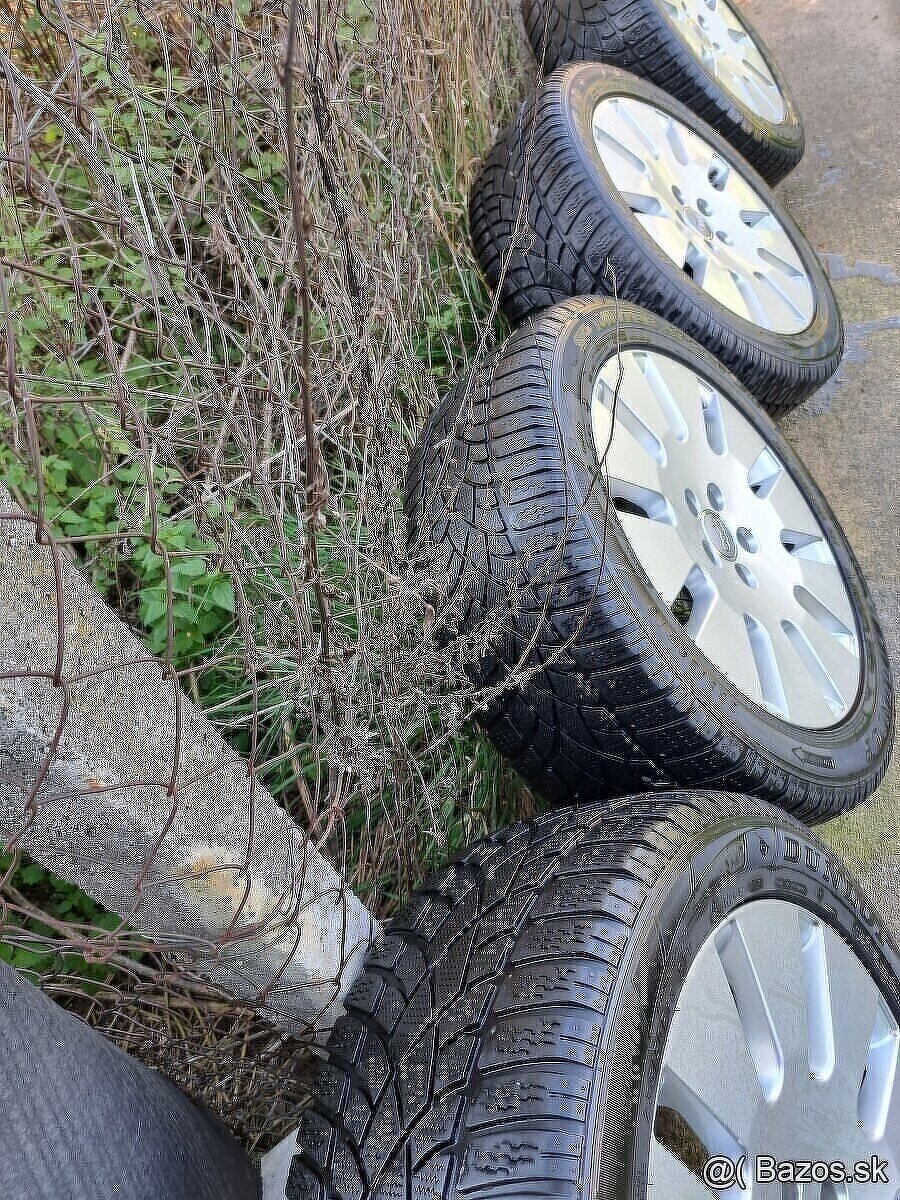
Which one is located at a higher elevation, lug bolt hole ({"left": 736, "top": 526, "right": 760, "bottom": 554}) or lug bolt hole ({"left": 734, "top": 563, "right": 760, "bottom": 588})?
lug bolt hole ({"left": 736, "top": 526, "right": 760, "bottom": 554})

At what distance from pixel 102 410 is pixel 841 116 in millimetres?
3640

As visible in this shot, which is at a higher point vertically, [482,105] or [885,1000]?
[482,105]

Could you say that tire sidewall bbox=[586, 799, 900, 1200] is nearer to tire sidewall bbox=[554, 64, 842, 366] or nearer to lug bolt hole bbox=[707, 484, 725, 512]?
lug bolt hole bbox=[707, 484, 725, 512]

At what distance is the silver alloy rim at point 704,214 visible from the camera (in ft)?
8.00

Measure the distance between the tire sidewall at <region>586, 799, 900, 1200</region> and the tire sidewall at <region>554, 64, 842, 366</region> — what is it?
1442mm

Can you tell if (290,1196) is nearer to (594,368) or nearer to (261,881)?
(261,881)

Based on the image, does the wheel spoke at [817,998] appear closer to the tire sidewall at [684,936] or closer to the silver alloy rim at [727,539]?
the tire sidewall at [684,936]

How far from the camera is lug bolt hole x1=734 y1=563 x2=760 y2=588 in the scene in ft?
6.52

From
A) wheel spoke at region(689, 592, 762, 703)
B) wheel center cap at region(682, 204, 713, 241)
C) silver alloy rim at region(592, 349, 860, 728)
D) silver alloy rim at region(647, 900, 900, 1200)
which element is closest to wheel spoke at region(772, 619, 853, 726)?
silver alloy rim at region(592, 349, 860, 728)

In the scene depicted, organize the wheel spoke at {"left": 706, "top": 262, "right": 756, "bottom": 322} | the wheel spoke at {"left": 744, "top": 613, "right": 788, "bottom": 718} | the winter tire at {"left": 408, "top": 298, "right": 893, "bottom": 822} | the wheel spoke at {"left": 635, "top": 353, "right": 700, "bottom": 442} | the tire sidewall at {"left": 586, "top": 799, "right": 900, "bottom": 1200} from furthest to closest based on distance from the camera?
1. the wheel spoke at {"left": 706, "top": 262, "right": 756, "bottom": 322}
2. the wheel spoke at {"left": 635, "top": 353, "right": 700, "bottom": 442}
3. the wheel spoke at {"left": 744, "top": 613, "right": 788, "bottom": 718}
4. the winter tire at {"left": 408, "top": 298, "right": 893, "bottom": 822}
5. the tire sidewall at {"left": 586, "top": 799, "right": 900, "bottom": 1200}

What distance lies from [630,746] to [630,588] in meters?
0.30

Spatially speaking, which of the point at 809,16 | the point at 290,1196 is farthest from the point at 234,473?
the point at 809,16

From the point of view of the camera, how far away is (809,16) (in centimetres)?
420

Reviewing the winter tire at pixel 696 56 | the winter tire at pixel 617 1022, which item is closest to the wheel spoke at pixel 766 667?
the winter tire at pixel 617 1022
